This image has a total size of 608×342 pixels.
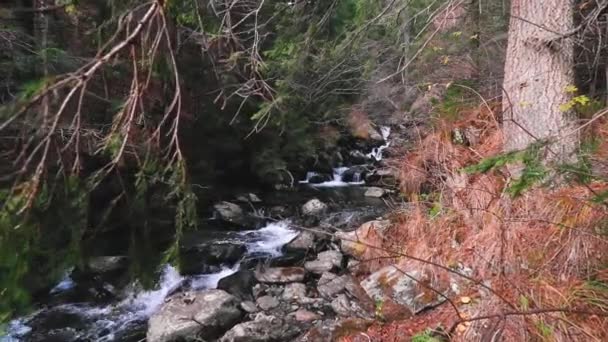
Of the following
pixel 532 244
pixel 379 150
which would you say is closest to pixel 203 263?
pixel 532 244

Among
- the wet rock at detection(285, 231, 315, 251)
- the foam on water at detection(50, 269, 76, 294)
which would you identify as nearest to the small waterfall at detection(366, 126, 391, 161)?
the wet rock at detection(285, 231, 315, 251)

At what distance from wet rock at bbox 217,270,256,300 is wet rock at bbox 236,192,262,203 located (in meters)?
3.80

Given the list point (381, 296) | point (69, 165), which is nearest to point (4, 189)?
point (69, 165)

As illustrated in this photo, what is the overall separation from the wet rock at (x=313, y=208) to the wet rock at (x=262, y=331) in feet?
13.7

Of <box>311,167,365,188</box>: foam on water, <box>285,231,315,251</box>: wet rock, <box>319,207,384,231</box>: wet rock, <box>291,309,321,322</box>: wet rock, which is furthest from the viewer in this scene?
<box>311,167,365,188</box>: foam on water

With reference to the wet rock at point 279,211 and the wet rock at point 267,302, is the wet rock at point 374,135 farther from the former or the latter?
the wet rock at point 267,302

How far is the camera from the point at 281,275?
20.3 ft

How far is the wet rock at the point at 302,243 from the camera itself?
7.22m

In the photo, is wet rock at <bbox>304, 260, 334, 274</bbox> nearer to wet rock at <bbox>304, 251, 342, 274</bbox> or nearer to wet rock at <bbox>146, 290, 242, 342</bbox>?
wet rock at <bbox>304, 251, 342, 274</bbox>

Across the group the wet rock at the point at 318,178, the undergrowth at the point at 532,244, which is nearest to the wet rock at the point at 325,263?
the undergrowth at the point at 532,244

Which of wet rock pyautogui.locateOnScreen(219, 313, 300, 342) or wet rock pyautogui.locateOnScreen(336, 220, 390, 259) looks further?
wet rock pyautogui.locateOnScreen(336, 220, 390, 259)

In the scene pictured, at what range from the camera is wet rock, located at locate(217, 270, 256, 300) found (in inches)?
229

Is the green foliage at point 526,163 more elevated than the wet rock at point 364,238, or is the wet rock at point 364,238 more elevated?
the green foliage at point 526,163

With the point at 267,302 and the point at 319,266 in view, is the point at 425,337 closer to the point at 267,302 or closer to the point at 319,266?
the point at 267,302
